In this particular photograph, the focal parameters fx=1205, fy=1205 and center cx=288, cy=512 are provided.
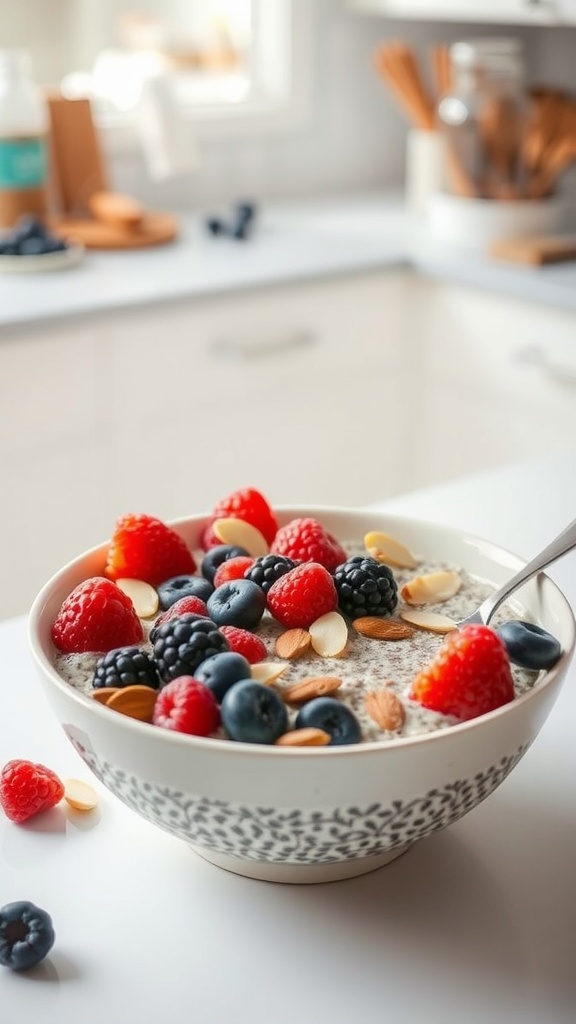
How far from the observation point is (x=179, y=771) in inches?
24.1

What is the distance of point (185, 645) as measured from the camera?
669 mm

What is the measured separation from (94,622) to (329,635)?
0.14 m

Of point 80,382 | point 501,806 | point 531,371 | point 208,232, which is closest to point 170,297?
point 80,382

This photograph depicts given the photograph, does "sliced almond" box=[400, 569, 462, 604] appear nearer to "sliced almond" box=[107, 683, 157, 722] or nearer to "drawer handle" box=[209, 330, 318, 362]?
"sliced almond" box=[107, 683, 157, 722]

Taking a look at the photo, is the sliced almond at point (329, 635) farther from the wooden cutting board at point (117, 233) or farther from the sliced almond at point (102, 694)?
the wooden cutting board at point (117, 233)

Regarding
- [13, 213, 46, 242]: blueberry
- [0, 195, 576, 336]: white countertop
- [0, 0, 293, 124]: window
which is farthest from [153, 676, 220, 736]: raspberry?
[0, 0, 293, 124]: window

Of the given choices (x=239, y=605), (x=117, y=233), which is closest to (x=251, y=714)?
(x=239, y=605)

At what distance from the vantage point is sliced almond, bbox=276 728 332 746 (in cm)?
62

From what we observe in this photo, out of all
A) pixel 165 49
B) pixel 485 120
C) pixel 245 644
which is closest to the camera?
pixel 245 644

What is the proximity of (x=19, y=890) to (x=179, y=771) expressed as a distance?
0.46 feet

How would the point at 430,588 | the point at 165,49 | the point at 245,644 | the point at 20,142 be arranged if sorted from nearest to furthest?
1. the point at 245,644
2. the point at 430,588
3. the point at 20,142
4. the point at 165,49

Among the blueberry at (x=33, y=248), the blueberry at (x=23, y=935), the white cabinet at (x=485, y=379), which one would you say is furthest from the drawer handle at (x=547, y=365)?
the blueberry at (x=23, y=935)

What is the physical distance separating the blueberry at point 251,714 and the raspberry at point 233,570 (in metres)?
0.17

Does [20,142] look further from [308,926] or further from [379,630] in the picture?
[308,926]
